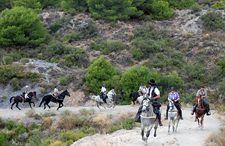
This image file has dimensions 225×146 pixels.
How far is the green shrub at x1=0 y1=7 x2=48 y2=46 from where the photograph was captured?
35.8m

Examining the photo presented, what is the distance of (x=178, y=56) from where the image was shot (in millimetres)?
35719

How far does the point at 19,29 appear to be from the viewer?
36344 millimetres

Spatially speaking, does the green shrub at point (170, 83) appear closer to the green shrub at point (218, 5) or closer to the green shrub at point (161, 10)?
the green shrub at point (161, 10)

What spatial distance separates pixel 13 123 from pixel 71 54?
1864cm

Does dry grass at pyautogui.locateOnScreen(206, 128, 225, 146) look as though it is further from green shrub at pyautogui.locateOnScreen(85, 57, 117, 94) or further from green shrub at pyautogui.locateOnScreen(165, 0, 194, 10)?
green shrub at pyautogui.locateOnScreen(165, 0, 194, 10)

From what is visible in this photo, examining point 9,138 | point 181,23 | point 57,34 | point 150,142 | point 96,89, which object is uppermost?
point 181,23

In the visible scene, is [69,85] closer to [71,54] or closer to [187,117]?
[71,54]

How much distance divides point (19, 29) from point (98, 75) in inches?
644

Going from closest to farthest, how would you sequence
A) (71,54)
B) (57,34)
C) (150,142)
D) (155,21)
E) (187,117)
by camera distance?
(150,142)
(187,117)
(71,54)
(57,34)
(155,21)

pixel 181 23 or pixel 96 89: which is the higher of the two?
pixel 181 23

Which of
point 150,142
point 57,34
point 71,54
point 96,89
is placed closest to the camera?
point 150,142

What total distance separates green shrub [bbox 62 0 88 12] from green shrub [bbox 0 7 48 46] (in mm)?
9737

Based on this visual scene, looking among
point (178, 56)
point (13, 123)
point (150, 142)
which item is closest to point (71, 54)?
point (178, 56)

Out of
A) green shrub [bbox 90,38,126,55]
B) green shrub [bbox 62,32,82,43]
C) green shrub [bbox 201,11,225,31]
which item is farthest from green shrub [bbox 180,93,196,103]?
green shrub [bbox 62,32,82,43]
